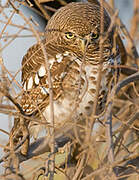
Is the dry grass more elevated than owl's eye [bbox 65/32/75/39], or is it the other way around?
owl's eye [bbox 65/32/75/39]

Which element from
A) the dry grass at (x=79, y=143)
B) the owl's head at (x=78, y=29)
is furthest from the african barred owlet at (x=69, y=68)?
the dry grass at (x=79, y=143)

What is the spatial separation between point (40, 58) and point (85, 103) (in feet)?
1.89

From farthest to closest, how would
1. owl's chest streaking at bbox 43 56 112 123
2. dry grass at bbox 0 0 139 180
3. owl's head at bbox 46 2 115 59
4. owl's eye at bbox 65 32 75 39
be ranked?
owl's eye at bbox 65 32 75 39 < owl's head at bbox 46 2 115 59 < owl's chest streaking at bbox 43 56 112 123 < dry grass at bbox 0 0 139 180

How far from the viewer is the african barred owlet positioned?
3.14 meters

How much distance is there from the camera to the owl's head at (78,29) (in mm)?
3219

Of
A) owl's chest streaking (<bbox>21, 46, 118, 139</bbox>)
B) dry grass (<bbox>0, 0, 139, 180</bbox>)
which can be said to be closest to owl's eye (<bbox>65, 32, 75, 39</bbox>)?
owl's chest streaking (<bbox>21, 46, 118, 139</bbox>)

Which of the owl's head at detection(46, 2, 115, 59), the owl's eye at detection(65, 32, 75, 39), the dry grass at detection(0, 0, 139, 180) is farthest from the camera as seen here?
the owl's eye at detection(65, 32, 75, 39)

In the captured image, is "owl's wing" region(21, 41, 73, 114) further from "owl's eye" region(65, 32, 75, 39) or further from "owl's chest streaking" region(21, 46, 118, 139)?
"owl's eye" region(65, 32, 75, 39)

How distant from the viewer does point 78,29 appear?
3266 mm

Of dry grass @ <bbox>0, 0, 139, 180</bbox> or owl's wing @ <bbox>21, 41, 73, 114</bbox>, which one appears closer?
dry grass @ <bbox>0, 0, 139, 180</bbox>

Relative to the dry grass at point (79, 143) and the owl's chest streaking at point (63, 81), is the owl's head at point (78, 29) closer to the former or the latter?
the owl's chest streaking at point (63, 81)

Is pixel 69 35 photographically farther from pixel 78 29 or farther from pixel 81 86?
pixel 81 86

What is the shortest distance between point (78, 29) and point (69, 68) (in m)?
0.35

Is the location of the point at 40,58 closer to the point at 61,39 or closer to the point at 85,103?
the point at 61,39
